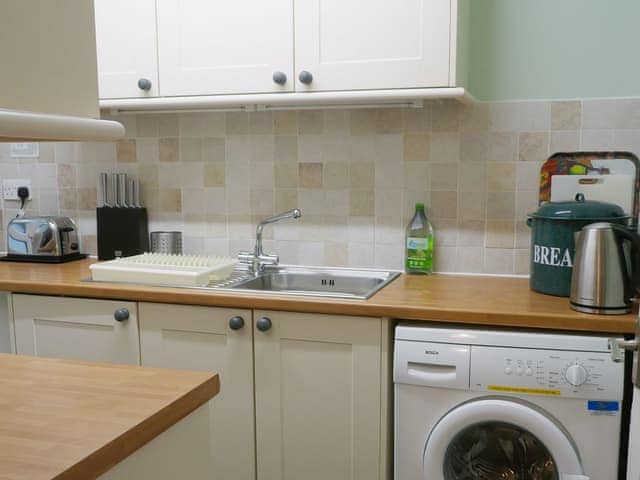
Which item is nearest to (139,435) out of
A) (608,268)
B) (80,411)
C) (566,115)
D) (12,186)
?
(80,411)

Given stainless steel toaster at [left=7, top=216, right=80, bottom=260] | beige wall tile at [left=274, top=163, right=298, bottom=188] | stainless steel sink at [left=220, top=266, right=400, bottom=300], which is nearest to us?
stainless steel sink at [left=220, top=266, right=400, bottom=300]

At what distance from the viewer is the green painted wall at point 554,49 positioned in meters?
2.14

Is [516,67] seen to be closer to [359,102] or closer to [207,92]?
[359,102]

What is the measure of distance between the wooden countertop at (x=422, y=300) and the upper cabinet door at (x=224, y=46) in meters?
0.73

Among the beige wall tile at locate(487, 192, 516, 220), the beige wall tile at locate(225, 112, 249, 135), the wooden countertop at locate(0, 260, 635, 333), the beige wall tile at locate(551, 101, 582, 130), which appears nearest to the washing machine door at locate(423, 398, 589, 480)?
the wooden countertop at locate(0, 260, 635, 333)

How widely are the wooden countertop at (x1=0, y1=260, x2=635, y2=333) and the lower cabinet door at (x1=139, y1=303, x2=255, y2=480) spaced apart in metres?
0.05

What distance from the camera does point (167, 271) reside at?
2184mm

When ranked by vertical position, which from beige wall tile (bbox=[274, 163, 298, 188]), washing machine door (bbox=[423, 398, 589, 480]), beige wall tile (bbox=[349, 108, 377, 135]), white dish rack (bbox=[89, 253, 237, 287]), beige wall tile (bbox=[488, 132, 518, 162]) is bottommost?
washing machine door (bbox=[423, 398, 589, 480])

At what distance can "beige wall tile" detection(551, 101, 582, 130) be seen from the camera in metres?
2.21

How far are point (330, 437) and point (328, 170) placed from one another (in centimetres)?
103

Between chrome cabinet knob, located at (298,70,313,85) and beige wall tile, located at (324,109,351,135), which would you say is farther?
beige wall tile, located at (324,109,351,135)

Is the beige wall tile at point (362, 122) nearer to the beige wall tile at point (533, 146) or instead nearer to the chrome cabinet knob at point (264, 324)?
the beige wall tile at point (533, 146)

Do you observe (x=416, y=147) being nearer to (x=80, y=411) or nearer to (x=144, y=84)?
(x=144, y=84)

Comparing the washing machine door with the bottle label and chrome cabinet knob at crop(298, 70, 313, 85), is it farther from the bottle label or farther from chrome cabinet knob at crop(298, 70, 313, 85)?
chrome cabinet knob at crop(298, 70, 313, 85)
